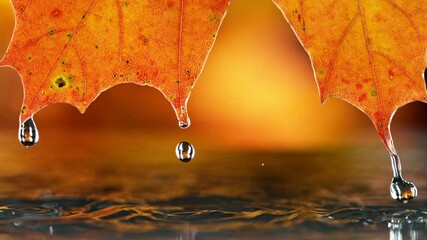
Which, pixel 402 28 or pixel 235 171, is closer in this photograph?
pixel 402 28

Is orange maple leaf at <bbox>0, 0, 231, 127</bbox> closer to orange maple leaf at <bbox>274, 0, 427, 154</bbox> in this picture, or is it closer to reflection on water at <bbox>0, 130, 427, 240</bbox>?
orange maple leaf at <bbox>274, 0, 427, 154</bbox>

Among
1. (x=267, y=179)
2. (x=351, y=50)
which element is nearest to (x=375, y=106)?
(x=351, y=50)

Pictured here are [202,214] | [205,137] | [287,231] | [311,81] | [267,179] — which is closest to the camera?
[287,231]

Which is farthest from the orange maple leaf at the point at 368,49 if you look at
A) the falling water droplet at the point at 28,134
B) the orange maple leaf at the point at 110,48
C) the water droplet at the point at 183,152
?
the falling water droplet at the point at 28,134

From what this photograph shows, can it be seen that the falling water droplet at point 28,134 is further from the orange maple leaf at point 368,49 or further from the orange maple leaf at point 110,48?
the orange maple leaf at point 368,49

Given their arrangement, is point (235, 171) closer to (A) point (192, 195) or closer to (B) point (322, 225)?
(A) point (192, 195)

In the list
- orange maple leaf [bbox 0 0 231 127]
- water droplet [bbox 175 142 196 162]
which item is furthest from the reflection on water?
orange maple leaf [bbox 0 0 231 127]

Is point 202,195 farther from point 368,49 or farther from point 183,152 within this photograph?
point 368,49
